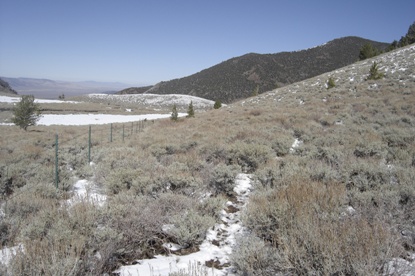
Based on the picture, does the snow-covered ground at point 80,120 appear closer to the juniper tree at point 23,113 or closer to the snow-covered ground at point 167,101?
the juniper tree at point 23,113

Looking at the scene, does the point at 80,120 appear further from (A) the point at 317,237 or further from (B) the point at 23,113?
(A) the point at 317,237

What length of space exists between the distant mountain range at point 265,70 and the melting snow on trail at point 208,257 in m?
90.4

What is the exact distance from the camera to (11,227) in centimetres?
368

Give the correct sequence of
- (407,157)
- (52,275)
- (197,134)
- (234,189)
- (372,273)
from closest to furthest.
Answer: (372,273), (52,275), (234,189), (407,157), (197,134)

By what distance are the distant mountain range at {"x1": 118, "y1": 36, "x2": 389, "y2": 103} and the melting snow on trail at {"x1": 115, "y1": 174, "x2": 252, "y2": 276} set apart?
90.4 metres

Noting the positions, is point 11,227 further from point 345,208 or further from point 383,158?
point 383,158

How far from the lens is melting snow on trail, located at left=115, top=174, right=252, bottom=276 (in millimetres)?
3041

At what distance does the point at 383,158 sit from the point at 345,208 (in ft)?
12.7

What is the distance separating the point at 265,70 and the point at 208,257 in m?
115

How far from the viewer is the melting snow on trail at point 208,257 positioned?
3041 mm

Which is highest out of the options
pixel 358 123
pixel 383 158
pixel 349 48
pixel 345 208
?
pixel 349 48

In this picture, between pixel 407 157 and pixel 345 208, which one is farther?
pixel 407 157

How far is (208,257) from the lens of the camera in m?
3.41

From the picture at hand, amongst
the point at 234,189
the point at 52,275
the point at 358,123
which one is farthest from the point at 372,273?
the point at 358,123
